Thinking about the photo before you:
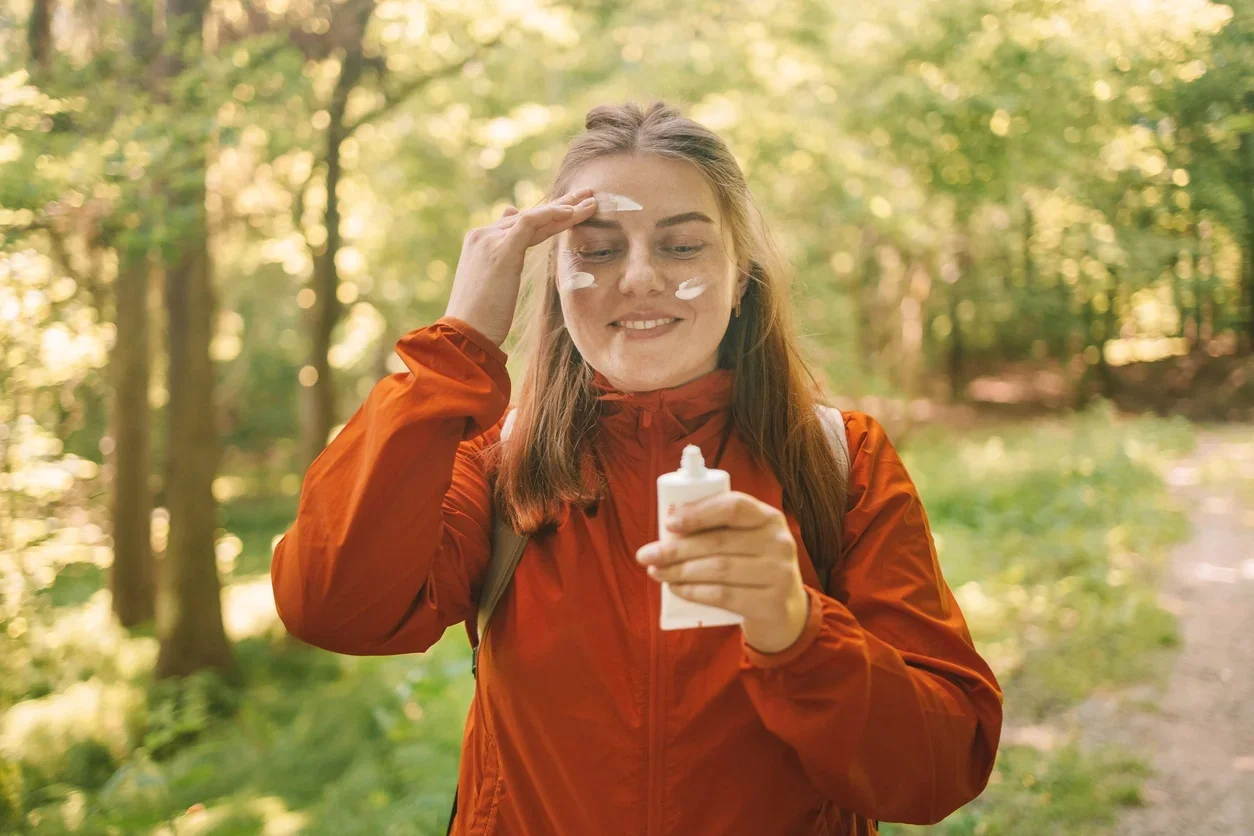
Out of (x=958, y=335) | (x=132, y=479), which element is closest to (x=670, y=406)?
(x=958, y=335)

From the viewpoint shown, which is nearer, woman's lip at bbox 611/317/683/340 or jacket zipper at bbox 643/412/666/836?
jacket zipper at bbox 643/412/666/836

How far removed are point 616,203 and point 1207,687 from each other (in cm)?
235

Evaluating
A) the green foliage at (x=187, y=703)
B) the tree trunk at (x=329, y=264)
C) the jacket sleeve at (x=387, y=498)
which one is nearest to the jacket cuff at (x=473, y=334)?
the jacket sleeve at (x=387, y=498)

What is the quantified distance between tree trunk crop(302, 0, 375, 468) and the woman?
20.3 feet

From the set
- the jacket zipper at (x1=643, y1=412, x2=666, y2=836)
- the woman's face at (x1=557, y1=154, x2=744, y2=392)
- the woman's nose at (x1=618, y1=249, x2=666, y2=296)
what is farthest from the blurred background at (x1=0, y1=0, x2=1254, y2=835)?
the jacket zipper at (x1=643, y1=412, x2=666, y2=836)

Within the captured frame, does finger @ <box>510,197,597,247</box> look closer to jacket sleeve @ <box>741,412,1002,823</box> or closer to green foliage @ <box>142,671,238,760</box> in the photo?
jacket sleeve @ <box>741,412,1002,823</box>

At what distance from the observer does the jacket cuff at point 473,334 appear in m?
1.43

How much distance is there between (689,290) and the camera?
1507mm

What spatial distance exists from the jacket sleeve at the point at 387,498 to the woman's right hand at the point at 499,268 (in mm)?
30

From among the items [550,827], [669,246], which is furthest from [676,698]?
[669,246]

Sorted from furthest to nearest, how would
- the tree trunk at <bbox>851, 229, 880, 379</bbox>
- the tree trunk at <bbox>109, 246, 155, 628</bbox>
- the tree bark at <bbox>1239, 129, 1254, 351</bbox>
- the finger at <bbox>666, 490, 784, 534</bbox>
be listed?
the tree trunk at <bbox>851, 229, 880, 379</bbox>
the tree trunk at <bbox>109, 246, 155, 628</bbox>
the tree bark at <bbox>1239, 129, 1254, 351</bbox>
the finger at <bbox>666, 490, 784, 534</bbox>

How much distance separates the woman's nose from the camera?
1.47 meters

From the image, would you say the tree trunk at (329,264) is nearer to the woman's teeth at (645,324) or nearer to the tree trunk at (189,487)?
the tree trunk at (189,487)

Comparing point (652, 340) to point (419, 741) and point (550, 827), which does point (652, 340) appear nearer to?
point (550, 827)
